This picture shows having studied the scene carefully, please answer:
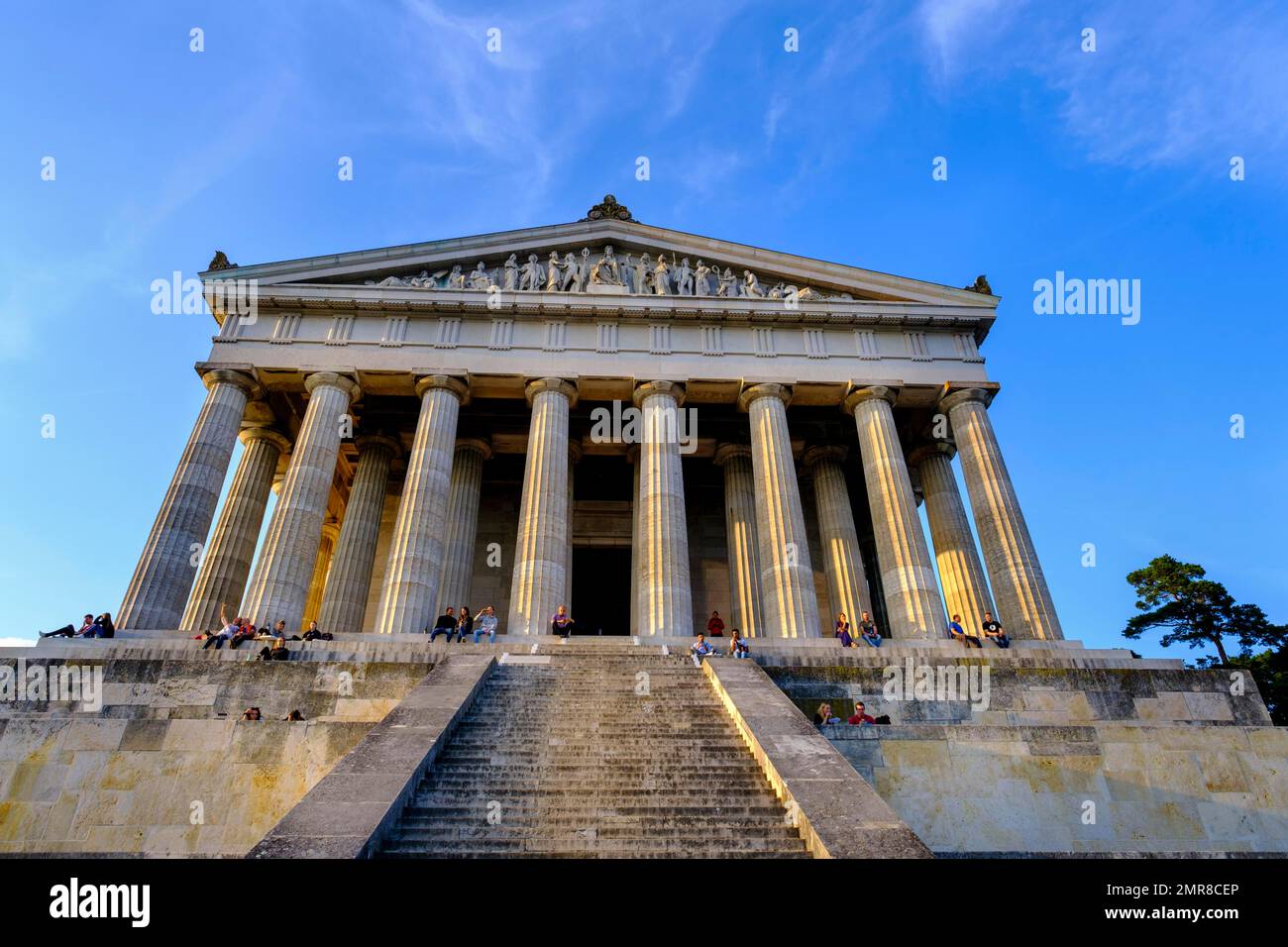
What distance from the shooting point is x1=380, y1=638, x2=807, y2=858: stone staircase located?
10.1m

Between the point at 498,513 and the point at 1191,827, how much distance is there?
2692 cm

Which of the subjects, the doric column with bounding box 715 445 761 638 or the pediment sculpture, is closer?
the doric column with bounding box 715 445 761 638

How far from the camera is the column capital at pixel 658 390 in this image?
28641mm

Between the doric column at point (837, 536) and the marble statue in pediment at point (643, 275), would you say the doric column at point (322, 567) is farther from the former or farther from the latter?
the doric column at point (837, 536)

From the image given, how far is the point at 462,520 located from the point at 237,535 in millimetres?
7826

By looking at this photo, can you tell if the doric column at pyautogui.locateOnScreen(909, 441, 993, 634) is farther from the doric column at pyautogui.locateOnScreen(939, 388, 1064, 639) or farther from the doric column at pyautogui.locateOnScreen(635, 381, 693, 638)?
the doric column at pyautogui.locateOnScreen(635, 381, 693, 638)

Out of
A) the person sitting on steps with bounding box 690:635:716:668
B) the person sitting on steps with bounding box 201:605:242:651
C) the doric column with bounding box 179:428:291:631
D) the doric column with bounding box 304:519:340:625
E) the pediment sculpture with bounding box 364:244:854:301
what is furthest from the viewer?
the doric column with bounding box 304:519:340:625

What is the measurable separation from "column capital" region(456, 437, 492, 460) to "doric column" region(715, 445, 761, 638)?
9787 mm

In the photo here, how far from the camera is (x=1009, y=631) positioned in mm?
24734

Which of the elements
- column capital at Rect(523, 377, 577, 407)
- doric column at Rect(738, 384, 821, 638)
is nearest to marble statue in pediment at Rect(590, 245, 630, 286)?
column capital at Rect(523, 377, 577, 407)

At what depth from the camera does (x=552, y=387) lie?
2841 centimetres

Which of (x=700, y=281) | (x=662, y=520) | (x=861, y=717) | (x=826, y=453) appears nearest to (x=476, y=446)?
(x=662, y=520)

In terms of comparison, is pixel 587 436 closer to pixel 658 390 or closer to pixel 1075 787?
pixel 658 390
